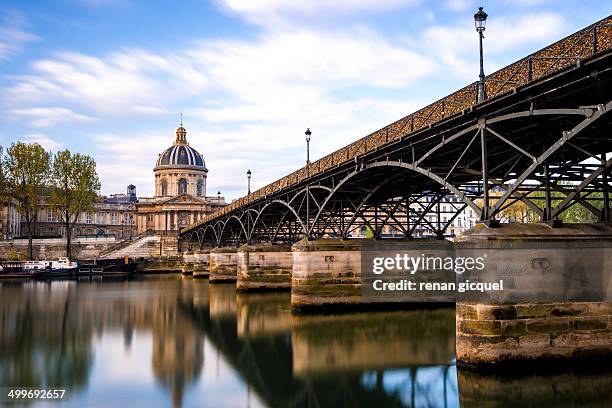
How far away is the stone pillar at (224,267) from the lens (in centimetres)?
5819

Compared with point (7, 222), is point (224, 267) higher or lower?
lower

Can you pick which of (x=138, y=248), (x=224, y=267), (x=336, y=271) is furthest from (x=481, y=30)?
(x=138, y=248)

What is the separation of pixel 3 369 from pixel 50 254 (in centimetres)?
8342

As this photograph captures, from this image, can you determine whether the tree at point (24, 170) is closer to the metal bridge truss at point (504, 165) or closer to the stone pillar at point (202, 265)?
the stone pillar at point (202, 265)

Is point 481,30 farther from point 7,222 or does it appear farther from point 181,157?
point 181,157

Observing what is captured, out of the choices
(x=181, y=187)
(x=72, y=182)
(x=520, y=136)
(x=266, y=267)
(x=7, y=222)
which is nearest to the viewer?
(x=520, y=136)

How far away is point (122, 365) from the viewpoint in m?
20.2

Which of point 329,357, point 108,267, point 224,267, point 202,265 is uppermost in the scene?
point 224,267

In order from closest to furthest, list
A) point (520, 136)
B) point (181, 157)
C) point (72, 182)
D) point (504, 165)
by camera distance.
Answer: point (520, 136) → point (504, 165) → point (72, 182) → point (181, 157)

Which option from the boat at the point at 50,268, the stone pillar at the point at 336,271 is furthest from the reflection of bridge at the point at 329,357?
the boat at the point at 50,268

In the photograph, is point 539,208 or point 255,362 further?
point 255,362

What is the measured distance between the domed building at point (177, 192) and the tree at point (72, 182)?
223ft

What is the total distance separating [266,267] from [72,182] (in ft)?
136

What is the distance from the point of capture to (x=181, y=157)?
6531 inches
